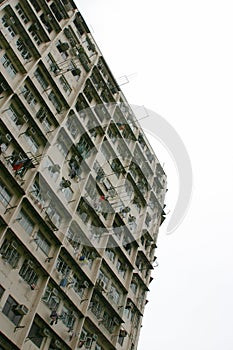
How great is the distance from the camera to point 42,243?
15109 mm

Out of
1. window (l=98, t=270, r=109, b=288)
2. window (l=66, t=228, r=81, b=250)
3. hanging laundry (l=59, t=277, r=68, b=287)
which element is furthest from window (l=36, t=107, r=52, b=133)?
window (l=98, t=270, r=109, b=288)

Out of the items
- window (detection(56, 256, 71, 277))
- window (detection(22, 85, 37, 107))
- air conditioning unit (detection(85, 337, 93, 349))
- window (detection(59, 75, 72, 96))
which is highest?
window (detection(59, 75, 72, 96))

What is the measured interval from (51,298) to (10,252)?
241 cm

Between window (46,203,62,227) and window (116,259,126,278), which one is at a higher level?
window (116,259,126,278)

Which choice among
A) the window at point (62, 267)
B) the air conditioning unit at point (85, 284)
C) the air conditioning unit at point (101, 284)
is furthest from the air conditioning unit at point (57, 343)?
the air conditioning unit at point (101, 284)

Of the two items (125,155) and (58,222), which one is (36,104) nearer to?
(58,222)

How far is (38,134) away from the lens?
644 inches

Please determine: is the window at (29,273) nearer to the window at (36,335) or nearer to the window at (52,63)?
the window at (36,335)

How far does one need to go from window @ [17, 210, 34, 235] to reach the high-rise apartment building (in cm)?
4

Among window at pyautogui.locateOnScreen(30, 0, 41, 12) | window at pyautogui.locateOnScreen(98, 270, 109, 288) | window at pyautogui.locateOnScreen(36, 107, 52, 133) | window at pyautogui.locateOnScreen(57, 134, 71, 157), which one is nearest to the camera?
window at pyautogui.locateOnScreen(36, 107, 52, 133)

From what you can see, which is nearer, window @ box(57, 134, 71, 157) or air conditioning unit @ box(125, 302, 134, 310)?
window @ box(57, 134, 71, 157)

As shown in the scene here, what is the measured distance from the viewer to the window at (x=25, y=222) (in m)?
14.4

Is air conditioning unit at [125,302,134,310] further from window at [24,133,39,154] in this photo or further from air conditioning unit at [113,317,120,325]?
window at [24,133,39,154]

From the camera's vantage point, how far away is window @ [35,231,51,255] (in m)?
14.9
